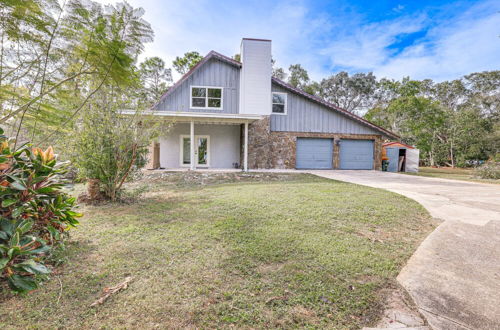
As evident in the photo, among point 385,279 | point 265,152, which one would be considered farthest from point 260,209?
point 265,152

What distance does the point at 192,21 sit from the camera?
1067cm

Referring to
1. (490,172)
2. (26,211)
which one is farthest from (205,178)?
(490,172)

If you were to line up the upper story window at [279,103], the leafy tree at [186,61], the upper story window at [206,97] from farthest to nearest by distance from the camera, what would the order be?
1. the leafy tree at [186,61]
2. the upper story window at [279,103]
3. the upper story window at [206,97]

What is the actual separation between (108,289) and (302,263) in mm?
1839

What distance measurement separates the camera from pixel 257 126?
44.2 feet

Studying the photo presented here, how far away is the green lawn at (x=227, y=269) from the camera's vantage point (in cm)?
171

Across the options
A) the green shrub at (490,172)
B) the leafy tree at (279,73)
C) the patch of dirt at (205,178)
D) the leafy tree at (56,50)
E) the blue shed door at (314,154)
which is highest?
the leafy tree at (279,73)

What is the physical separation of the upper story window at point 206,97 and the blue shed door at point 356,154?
7.96m

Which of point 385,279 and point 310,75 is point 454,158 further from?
point 385,279

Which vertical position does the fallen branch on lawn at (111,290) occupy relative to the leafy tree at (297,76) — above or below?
below

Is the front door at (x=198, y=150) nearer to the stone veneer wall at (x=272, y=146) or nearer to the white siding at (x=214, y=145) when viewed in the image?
the white siding at (x=214, y=145)

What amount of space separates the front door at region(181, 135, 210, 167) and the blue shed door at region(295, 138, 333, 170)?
5.55 meters

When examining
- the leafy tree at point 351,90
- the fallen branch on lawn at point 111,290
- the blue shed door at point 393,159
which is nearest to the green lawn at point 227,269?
the fallen branch on lawn at point 111,290

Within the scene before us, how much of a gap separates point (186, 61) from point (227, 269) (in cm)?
2469
